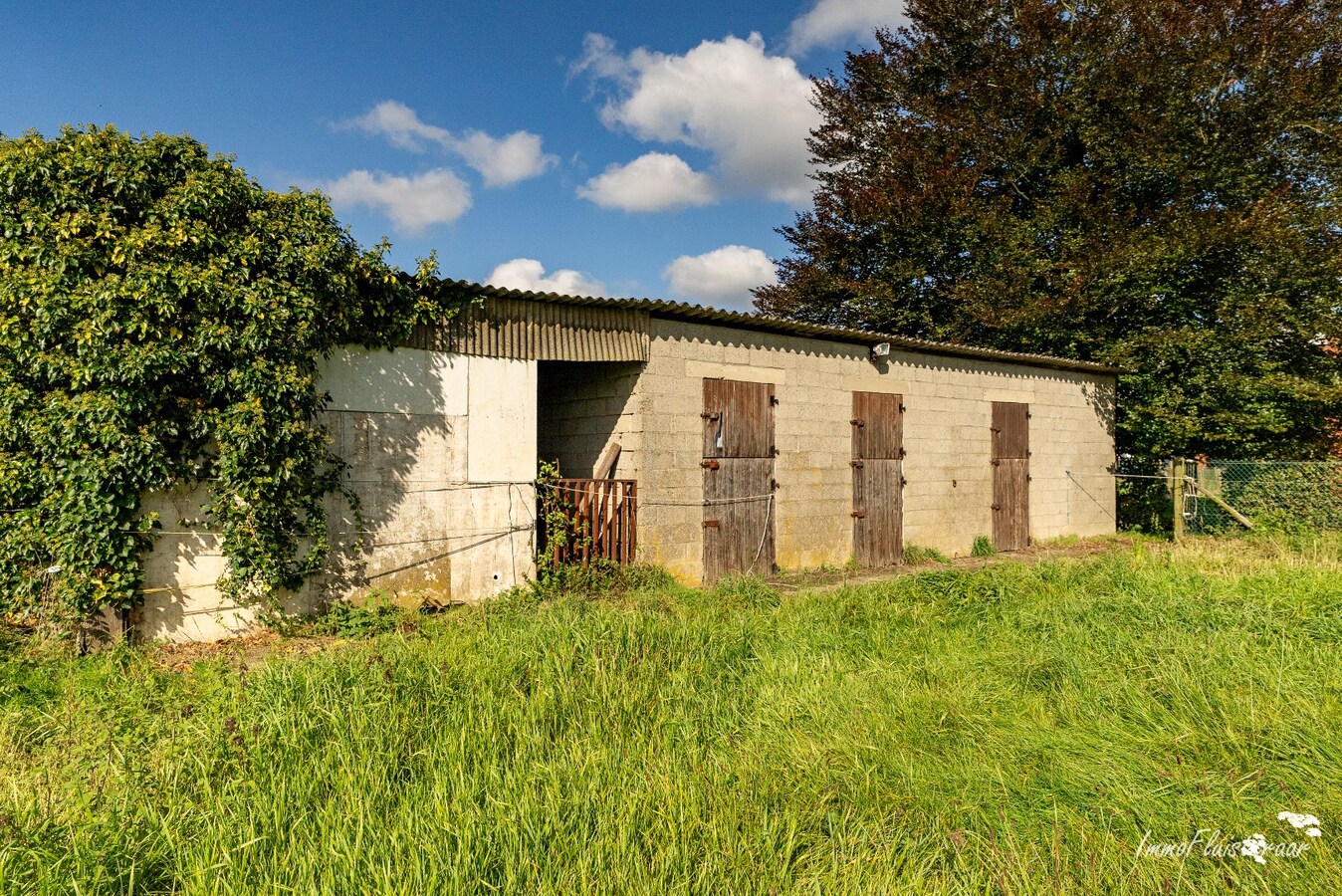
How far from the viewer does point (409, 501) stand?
6.83 metres

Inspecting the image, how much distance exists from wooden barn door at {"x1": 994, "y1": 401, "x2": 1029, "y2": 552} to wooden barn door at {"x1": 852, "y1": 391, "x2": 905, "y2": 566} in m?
2.47

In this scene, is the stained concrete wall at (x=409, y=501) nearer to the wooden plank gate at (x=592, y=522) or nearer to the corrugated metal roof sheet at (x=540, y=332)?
the corrugated metal roof sheet at (x=540, y=332)

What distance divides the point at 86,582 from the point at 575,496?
418 centimetres

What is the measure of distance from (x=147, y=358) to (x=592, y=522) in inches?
166

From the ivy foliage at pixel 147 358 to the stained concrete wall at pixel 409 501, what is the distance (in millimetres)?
228

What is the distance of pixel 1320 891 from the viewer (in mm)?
2395

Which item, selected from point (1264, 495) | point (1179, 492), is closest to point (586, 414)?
point (1179, 492)

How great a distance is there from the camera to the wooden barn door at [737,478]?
8.76 m

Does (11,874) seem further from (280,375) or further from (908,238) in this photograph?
(908,238)

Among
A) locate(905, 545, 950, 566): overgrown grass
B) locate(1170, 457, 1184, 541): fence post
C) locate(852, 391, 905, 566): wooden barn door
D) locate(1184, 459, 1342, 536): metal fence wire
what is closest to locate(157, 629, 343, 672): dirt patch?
locate(852, 391, 905, 566): wooden barn door

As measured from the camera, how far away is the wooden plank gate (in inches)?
301

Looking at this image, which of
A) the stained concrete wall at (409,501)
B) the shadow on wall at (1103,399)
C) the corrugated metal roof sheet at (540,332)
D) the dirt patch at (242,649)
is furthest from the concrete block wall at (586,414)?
the shadow on wall at (1103,399)

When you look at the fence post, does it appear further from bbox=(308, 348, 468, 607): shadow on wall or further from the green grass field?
bbox=(308, 348, 468, 607): shadow on wall

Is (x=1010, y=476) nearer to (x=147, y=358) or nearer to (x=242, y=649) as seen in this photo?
(x=242, y=649)
